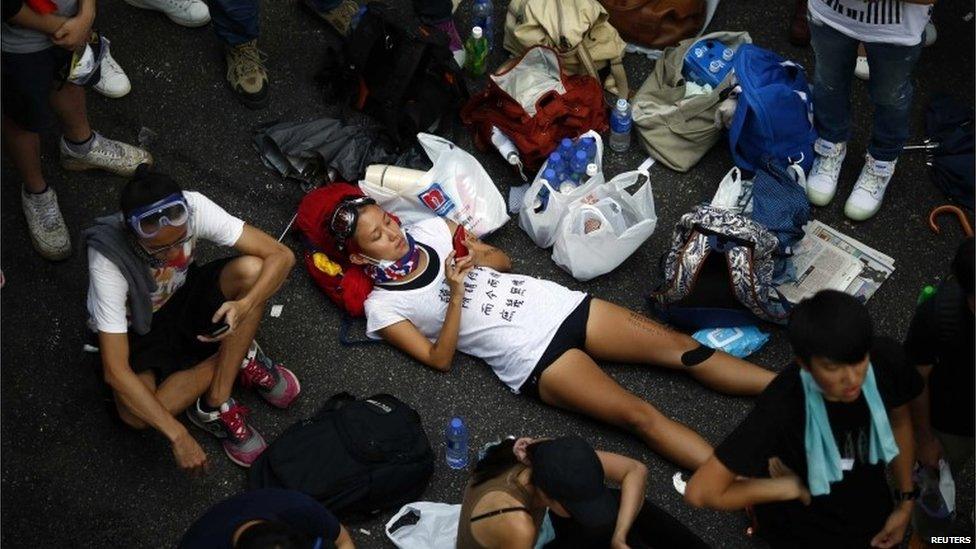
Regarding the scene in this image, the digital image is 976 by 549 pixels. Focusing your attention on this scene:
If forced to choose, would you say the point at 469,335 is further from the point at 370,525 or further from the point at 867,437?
the point at 867,437

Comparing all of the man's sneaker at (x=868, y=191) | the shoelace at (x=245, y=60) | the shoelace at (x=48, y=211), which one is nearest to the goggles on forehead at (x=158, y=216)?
the shoelace at (x=48, y=211)

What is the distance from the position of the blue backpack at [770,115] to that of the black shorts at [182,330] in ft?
7.70

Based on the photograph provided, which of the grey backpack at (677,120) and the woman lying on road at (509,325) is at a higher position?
the grey backpack at (677,120)

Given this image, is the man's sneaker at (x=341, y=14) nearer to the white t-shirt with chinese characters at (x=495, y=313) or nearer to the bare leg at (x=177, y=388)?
the white t-shirt with chinese characters at (x=495, y=313)

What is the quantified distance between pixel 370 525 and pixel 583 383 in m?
0.97

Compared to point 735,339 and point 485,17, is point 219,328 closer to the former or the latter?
point 735,339

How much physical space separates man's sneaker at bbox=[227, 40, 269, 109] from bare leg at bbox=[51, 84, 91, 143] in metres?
0.71

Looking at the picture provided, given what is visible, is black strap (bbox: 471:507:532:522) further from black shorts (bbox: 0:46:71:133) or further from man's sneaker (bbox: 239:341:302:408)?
black shorts (bbox: 0:46:71:133)

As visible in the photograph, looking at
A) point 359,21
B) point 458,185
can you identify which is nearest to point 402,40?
point 359,21

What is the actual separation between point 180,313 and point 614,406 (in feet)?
5.52

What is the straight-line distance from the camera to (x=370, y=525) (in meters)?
4.25

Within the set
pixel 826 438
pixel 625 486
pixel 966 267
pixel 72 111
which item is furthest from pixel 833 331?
pixel 72 111

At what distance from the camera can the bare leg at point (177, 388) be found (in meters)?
4.23

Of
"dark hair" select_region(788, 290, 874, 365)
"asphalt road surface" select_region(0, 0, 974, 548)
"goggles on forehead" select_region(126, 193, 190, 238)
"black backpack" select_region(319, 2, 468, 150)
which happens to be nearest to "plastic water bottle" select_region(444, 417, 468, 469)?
"asphalt road surface" select_region(0, 0, 974, 548)
